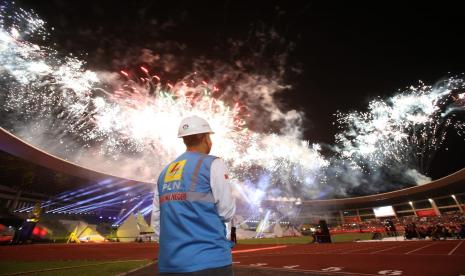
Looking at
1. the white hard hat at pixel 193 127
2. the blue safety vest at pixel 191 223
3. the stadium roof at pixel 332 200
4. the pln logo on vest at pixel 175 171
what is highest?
the stadium roof at pixel 332 200

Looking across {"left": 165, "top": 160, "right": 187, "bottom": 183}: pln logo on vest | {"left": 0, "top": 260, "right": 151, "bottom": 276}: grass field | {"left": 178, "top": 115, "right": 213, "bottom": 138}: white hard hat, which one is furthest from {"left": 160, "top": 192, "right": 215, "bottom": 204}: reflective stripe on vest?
{"left": 0, "top": 260, "right": 151, "bottom": 276}: grass field

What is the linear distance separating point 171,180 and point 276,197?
251 ft

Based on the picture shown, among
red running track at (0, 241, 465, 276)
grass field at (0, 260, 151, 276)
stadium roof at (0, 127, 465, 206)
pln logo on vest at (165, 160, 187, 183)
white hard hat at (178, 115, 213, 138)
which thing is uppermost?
stadium roof at (0, 127, 465, 206)

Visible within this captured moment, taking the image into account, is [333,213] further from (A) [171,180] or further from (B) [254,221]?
(A) [171,180]

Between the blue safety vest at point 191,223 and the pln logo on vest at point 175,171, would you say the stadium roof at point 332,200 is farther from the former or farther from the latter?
the blue safety vest at point 191,223

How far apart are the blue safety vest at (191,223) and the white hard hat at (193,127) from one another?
0.27m

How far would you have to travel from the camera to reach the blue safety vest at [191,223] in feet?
6.89

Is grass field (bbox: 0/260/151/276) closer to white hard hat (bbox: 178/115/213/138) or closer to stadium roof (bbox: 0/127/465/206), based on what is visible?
white hard hat (bbox: 178/115/213/138)

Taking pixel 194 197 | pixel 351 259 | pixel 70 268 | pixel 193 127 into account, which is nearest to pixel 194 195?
pixel 194 197

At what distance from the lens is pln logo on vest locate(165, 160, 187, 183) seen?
2.47 m

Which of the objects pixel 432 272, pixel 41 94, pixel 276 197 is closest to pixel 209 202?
pixel 432 272

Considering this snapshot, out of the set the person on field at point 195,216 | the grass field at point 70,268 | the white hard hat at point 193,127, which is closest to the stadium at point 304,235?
the grass field at point 70,268

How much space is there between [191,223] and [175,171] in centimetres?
52

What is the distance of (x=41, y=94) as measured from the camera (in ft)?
79.8
